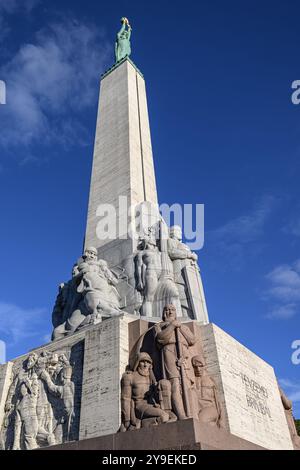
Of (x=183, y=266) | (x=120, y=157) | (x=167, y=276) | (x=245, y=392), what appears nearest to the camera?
(x=245, y=392)

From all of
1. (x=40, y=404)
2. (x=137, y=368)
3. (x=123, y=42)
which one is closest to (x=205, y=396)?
(x=137, y=368)

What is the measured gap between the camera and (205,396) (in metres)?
8.31

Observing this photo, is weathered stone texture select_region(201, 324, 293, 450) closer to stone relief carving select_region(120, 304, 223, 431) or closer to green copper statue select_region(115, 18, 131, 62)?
stone relief carving select_region(120, 304, 223, 431)

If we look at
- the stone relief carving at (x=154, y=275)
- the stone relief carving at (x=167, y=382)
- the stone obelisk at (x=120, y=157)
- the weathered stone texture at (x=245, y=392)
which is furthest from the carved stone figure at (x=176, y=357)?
the stone obelisk at (x=120, y=157)

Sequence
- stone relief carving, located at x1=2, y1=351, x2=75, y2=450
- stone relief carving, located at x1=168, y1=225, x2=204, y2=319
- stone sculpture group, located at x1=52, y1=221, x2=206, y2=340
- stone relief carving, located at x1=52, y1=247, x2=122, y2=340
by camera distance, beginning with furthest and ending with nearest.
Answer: stone relief carving, located at x1=168, y1=225, x2=204, y2=319, stone sculpture group, located at x1=52, y1=221, x2=206, y2=340, stone relief carving, located at x1=52, y1=247, x2=122, y2=340, stone relief carving, located at x1=2, y1=351, x2=75, y2=450

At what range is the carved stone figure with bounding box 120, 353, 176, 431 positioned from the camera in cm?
750

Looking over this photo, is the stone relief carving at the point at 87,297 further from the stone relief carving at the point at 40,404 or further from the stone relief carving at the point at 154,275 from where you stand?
the stone relief carving at the point at 40,404

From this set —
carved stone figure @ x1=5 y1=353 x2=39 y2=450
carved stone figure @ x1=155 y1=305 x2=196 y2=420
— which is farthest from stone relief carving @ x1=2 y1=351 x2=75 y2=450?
carved stone figure @ x1=155 y1=305 x2=196 y2=420

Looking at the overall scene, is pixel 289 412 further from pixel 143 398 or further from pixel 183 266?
pixel 143 398

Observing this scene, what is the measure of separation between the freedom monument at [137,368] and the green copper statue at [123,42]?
854cm

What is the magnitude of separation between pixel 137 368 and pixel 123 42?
56.3ft

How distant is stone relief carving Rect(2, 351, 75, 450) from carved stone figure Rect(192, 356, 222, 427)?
2645mm
